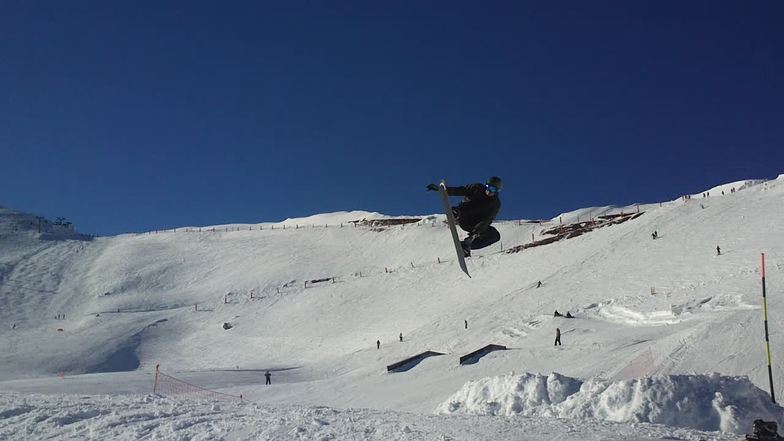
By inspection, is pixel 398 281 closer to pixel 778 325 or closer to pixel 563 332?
pixel 563 332

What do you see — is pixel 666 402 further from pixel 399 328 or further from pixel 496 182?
pixel 399 328

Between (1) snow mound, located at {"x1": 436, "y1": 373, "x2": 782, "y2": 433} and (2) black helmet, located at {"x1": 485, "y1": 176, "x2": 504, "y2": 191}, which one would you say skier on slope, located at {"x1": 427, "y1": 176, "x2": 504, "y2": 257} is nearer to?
(2) black helmet, located at {"x1": 485, "y1": 176, "x2": 504, "y2": 191}

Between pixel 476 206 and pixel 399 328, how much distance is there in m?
33.8

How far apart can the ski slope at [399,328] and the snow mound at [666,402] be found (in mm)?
37

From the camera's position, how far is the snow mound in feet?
38.2

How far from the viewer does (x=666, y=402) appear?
1185 cm

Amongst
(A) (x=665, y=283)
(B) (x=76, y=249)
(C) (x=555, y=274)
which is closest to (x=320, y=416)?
(A) (x=665, y=283)

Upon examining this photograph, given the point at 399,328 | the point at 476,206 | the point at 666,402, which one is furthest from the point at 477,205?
the point at 399,328

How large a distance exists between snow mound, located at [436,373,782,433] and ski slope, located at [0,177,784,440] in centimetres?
4

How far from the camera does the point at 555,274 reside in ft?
137

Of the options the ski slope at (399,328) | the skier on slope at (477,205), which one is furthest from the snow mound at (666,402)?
the skier on slope at (477,205)

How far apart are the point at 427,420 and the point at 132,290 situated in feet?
183

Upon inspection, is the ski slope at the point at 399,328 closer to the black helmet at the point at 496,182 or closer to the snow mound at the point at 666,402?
the snow mound at the point at 666,402

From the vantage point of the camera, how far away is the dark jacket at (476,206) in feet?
24.7
